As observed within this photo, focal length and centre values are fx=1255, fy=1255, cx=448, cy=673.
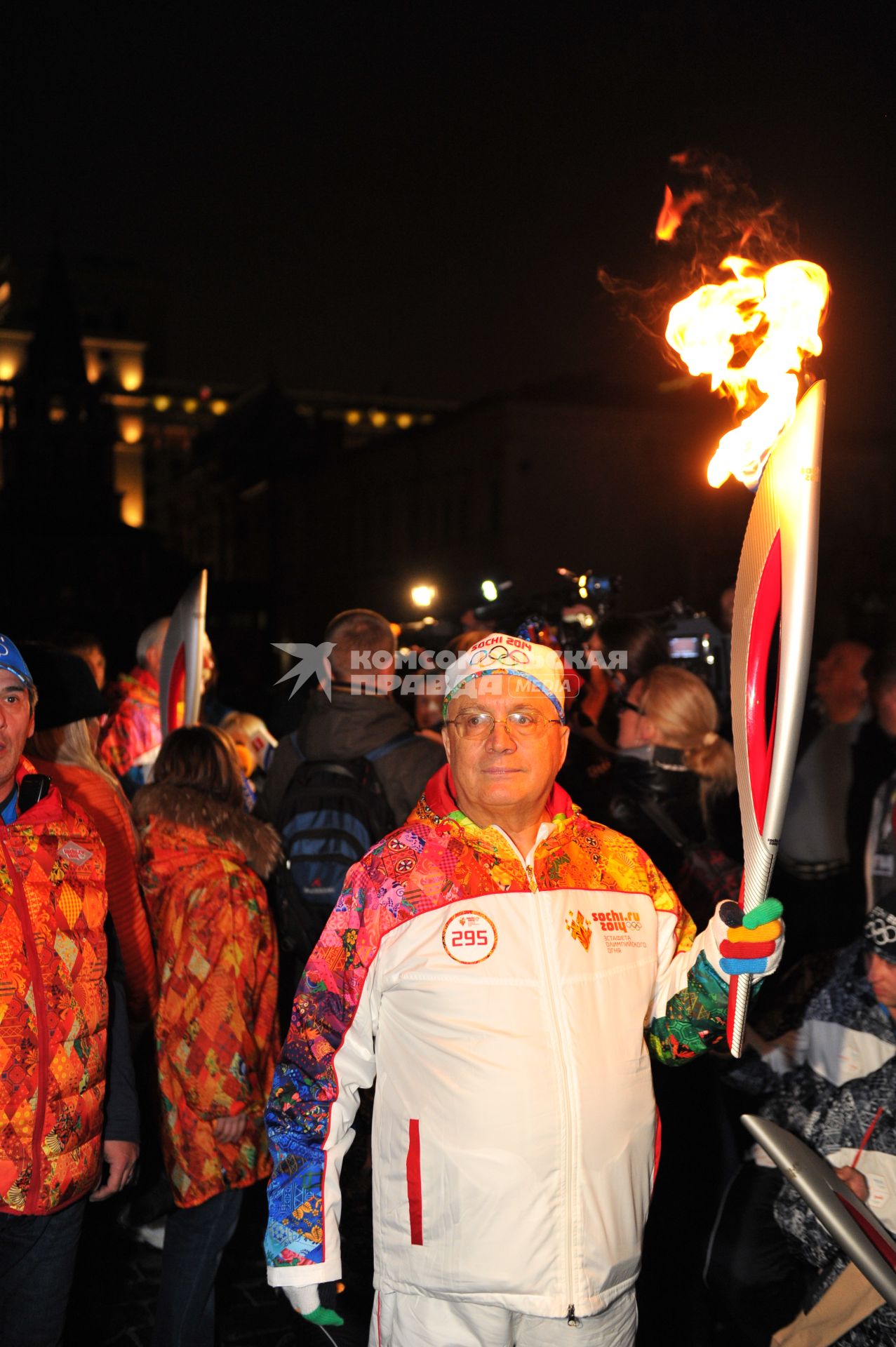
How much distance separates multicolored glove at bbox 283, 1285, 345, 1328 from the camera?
262 cm

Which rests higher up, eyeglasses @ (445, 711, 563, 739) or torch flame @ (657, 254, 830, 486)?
torch flame @ (657, 254, 830, 486)

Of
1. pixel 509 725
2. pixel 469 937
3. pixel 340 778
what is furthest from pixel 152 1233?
pixel 509 725

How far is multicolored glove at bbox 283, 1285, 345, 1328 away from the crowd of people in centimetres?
2

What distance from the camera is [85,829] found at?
3229 millimetres

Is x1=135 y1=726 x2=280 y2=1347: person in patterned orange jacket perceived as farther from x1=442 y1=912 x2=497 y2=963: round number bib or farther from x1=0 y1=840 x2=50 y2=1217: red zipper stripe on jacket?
x1=442 y1=912 x2=497 y2=963: round number bib

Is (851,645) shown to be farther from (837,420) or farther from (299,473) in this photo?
(299,473)

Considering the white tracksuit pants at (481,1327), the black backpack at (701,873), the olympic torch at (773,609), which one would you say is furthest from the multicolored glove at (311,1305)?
the black backpack at (701,873)

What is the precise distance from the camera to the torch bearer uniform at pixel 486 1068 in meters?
2.58

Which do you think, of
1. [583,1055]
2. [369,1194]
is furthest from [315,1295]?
[369,1194]

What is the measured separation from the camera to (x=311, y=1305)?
2.63 m

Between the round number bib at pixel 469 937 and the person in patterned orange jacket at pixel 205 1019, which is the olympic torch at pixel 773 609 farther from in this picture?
the person in patterned orange jacket at pixel 205 1019

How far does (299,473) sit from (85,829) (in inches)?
1760

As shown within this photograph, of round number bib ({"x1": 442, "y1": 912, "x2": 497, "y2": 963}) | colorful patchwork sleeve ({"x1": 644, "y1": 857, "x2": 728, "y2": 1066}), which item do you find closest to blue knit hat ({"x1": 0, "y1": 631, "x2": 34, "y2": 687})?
round number bib ({"x1": 442, "y1": 912, "x2": 497, "y2": 963})

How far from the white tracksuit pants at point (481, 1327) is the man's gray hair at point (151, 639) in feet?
14.7
